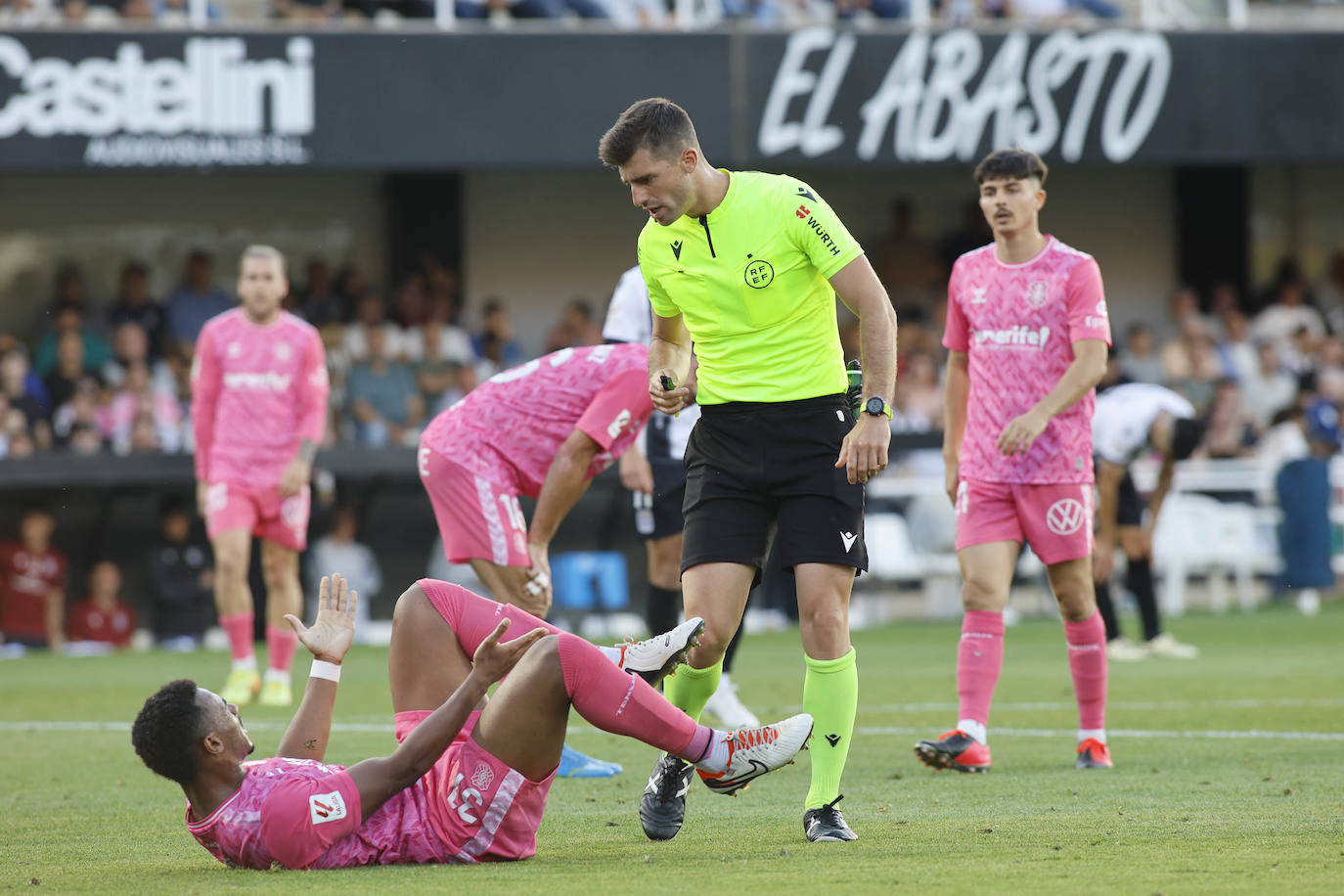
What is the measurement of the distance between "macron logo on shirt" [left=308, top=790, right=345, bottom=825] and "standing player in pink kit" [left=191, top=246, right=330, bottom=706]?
5.62 m

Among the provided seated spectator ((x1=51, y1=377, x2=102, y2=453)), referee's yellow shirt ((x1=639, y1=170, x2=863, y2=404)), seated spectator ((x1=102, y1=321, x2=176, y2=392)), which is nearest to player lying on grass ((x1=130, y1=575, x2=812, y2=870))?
referee's yellow shirt ((x1=639, y1=170, x2=863, y2=404))

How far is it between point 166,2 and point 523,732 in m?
12.7

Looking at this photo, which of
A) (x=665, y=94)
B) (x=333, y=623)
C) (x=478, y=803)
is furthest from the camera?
(x=665, y=94)

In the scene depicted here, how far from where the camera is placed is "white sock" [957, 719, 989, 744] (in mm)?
7086

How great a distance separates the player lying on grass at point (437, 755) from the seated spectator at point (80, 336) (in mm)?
12040

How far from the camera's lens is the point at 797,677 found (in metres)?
11.5

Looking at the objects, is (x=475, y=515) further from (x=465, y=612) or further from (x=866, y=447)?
(x=866, y=447)

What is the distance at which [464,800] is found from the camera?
4.91m

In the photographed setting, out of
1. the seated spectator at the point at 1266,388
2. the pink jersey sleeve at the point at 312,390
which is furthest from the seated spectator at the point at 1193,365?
the pink jersey sleeve at the point at 312,390

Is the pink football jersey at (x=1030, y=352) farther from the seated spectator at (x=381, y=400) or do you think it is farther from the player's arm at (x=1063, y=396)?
the seated spectator at (x=381, y=400)

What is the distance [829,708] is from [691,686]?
577 mm

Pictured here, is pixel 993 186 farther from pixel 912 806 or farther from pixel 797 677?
pixel 797 677

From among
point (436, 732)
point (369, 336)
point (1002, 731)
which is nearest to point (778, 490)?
point (436, 732)

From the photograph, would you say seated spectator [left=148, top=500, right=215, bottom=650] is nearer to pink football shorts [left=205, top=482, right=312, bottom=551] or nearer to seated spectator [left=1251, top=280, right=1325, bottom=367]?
A: pink football shorts [left=205, top=482, right=312, bottom=551]
